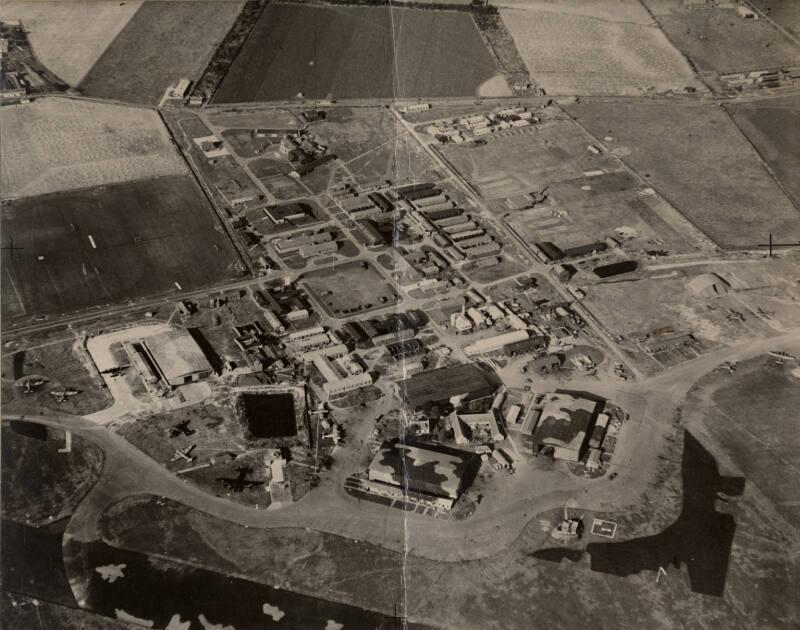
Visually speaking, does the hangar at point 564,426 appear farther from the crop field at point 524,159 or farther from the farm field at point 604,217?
the crop field at point 524,159

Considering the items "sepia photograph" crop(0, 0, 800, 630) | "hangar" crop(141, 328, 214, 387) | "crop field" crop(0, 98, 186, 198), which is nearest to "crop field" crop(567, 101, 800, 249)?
"sepia photograph" crop(0, 0, 800, 630)

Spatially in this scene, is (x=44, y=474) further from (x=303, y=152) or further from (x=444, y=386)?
(x=303, y=152)

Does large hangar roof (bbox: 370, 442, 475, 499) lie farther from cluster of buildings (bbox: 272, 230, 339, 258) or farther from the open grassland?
the open grassland

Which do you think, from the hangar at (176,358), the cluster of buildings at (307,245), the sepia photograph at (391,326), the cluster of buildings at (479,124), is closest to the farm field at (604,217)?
the sepia photograph at (391,326)

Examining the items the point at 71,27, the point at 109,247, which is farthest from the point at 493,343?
the point at 71,27

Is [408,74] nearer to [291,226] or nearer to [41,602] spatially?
[291,226]

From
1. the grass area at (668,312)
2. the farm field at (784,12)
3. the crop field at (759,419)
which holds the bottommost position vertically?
the crop field at (759,419)
